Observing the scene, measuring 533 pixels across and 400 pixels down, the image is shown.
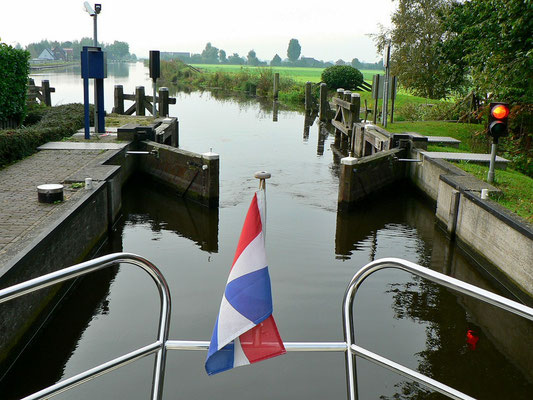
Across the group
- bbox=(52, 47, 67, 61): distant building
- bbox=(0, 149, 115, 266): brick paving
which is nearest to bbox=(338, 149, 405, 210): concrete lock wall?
bbox=(0, 149, 115, 266): brick paving

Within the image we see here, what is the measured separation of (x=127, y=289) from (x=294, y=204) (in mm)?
5476

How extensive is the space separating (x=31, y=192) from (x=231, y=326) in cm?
738

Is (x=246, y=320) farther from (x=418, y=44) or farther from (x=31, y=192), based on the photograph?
(x=418, y=44)

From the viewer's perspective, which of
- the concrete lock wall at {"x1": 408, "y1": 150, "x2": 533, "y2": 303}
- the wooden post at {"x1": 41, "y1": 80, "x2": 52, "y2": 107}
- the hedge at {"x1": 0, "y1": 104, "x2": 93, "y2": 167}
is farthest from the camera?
the wooden post at {"x1": 41, "y1": 80, "x2": 52, "y2": 107}

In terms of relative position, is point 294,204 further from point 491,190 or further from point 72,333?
point 72,333

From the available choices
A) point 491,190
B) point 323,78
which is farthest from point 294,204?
point 323,78

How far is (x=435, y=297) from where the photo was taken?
8.08m

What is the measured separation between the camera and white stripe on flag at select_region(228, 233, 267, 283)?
2949 millimetres

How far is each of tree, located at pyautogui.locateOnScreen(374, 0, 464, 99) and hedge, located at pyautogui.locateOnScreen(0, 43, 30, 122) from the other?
830 inches

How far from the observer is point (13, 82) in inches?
610

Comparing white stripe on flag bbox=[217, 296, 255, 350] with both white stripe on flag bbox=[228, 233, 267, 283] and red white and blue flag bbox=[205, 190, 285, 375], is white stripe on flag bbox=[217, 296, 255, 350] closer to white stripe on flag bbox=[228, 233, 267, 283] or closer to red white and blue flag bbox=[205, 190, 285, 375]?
red white and blue flag bbox=[205, 190, 285, 375]

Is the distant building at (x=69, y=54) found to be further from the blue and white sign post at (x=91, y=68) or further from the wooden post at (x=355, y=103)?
the blue and white sign post at (x=91, y=68)

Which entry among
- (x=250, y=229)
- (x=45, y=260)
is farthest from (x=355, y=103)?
(x=250, y=229)

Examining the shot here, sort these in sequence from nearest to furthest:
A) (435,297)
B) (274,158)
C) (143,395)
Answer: (143,395) < (435,297) < (274,158)
